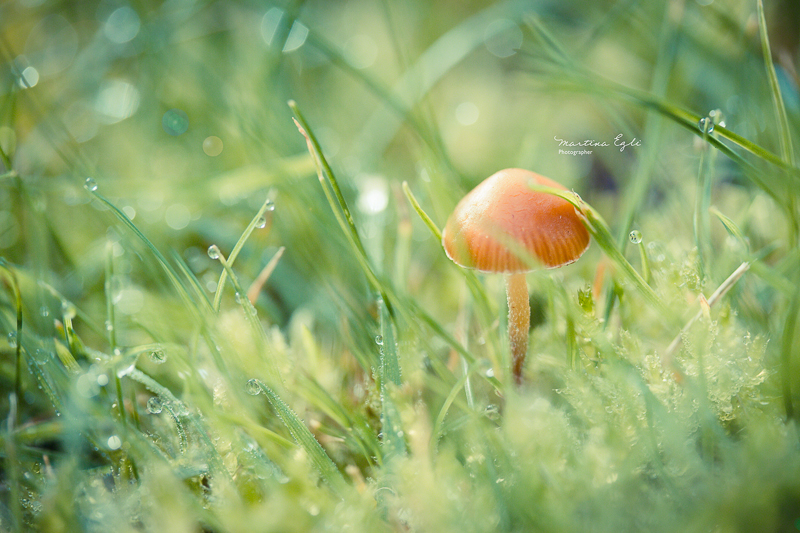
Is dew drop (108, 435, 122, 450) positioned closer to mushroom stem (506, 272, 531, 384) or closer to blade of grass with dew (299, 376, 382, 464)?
blade of grass with dew (299, 376, 382, 464)

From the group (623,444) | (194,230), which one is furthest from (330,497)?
(194,230)

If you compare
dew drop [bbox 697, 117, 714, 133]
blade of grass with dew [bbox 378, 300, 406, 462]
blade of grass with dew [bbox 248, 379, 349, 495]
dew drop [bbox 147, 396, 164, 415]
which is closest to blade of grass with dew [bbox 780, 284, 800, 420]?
dew drop [bbox 697, 117, 714, 133]

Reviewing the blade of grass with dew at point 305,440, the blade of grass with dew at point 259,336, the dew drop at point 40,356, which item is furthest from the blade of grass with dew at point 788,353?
the dew drop at point 40,356

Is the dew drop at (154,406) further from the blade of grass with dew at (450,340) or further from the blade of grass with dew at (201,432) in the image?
the blade of grass with dew at (450,340)

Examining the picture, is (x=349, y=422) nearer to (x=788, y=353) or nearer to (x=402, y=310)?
(x=402, y=310)

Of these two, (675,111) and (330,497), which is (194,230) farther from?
(675,111)

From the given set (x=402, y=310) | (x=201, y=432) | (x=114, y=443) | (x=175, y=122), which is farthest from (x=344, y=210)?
(x=175, y=122)
